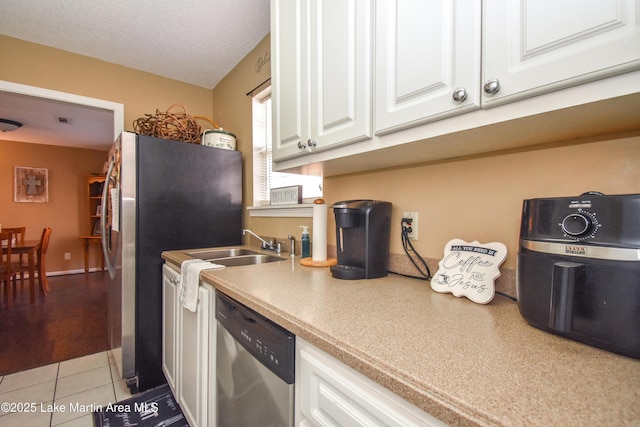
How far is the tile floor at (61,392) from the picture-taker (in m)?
1.58

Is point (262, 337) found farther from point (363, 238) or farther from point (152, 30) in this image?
point (152, 30)

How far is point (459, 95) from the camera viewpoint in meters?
0.70

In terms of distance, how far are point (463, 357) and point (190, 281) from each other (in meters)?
1.18

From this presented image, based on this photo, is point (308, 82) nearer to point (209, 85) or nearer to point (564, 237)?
point (564, 237)

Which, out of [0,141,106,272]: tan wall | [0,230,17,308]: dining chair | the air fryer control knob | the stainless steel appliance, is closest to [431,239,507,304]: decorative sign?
the air fryer control knob

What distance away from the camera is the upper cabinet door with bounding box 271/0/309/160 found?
1196 millimetres

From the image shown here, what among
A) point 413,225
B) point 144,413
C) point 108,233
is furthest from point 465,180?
point 108,233

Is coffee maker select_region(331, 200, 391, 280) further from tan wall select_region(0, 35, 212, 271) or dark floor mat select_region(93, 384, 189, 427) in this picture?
tan wall select_region(0, 35, 212, 271)

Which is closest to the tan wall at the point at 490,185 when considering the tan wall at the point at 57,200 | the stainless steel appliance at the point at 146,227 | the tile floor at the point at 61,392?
the stainless steel appliance at the point at 146,227

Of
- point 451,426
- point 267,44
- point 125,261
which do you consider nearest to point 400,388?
point 451,426

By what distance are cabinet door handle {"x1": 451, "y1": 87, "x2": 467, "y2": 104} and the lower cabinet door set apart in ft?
3.68

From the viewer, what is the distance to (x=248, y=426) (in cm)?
90

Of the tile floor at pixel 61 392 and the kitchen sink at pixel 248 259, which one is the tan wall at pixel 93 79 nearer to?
the kitchen sink at pixel 248 259

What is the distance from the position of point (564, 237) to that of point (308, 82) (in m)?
1.00
